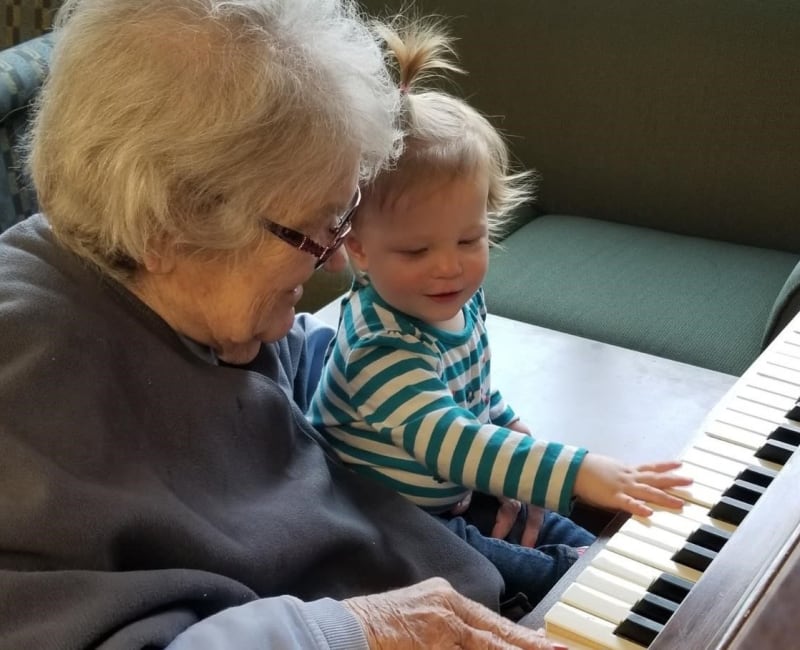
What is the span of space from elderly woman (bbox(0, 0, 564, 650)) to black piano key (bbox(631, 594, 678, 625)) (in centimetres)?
11

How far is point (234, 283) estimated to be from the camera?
3.71ft

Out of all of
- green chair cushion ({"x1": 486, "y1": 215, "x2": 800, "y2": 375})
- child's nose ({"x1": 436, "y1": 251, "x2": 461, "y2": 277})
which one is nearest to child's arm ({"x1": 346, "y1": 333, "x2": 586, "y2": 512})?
child's nose ({"x1": 436, "y1": 251, "x2": 461, "y2": 277})

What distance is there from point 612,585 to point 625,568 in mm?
30

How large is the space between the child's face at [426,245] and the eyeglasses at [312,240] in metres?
0.17

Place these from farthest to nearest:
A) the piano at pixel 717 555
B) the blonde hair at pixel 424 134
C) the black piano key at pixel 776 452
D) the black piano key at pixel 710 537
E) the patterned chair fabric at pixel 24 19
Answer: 1. the patterned chair fabric at pixel 24 19
2. the blonde hair at pixel 424 134
3. the black piano key at pixel 776 452
4. the black piano key at pixel 710 537
5. the piano at pixel 717 555

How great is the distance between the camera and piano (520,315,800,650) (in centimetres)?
71

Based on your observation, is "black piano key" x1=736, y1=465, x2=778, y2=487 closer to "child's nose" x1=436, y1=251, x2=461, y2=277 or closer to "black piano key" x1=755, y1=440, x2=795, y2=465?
"black piano key" x1=755, y1=440, x2=795, y2=465

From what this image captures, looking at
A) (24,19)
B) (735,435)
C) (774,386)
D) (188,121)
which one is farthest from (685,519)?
(24,19)

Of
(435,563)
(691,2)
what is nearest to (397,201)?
(435,563)

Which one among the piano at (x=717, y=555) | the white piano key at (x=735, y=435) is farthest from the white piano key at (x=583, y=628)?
the white piano key at (x=735, y=435)

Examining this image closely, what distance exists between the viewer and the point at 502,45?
3.10 m

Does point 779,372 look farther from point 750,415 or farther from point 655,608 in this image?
point 655,608

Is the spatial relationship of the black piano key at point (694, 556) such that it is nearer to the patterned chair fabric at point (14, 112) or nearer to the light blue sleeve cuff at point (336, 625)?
the light blue sleeve cuff at point (336, 625)

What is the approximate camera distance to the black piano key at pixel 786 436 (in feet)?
3.64
